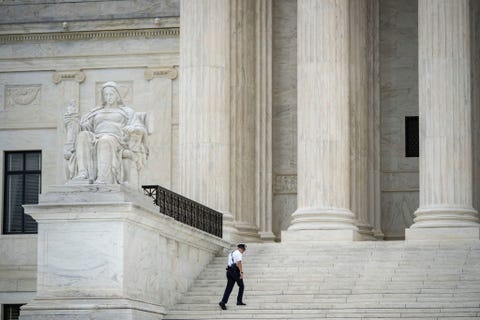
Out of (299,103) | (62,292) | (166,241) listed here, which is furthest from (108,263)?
(299,103)

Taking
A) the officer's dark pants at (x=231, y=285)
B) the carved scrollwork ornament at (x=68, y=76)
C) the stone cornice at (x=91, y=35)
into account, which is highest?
the stone cornice at (x=91, y=35)

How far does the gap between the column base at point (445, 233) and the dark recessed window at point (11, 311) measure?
58.0 feet

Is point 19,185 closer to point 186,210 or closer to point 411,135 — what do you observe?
point 186,210

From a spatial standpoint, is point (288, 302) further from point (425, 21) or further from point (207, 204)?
point (425, 21)

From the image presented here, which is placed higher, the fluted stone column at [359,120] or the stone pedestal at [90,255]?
the fluted stone column at [359,120]

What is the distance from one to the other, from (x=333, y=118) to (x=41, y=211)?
13031mm

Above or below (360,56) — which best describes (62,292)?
below

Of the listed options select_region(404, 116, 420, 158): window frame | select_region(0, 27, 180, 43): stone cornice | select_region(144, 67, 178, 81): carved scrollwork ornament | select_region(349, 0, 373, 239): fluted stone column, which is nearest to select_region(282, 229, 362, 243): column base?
select_region(349, 0, 373, 239): fluted stone column

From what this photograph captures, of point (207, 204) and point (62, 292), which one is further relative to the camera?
point (207, 204)

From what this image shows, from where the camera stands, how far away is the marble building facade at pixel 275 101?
49.0m

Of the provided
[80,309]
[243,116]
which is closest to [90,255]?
[80,309]

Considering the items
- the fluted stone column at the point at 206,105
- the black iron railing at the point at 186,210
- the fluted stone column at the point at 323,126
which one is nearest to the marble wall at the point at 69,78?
the fluted stone column at the point at 206,105

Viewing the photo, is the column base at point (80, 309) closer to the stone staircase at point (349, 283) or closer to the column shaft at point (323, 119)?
the stone staircase at point (349, 283)

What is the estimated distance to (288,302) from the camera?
4306cm
